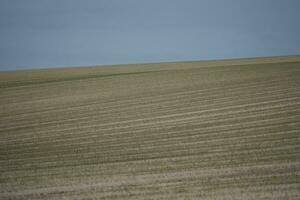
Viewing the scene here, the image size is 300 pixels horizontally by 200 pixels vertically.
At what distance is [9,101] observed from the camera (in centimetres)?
2525

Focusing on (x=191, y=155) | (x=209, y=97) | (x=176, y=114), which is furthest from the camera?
(x=209, y=97)

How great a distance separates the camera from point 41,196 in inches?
337

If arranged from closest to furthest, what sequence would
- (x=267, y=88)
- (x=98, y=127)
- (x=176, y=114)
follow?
1. (x=98, y=127)
2. (x=176, y=114)
3. (x=267, y=88)

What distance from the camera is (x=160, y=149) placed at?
11219mm

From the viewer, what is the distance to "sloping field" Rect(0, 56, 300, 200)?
8391mm

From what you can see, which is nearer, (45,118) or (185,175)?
(185,175)

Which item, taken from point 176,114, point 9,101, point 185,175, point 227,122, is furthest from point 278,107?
point 9,101

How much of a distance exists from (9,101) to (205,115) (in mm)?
16681

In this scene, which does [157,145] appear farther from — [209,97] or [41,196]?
[209,97]

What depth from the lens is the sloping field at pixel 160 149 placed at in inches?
330

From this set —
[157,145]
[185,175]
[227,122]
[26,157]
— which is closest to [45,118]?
[26,157]

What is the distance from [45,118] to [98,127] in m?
4.43

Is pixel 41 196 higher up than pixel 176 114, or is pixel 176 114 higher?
pixel 176 114

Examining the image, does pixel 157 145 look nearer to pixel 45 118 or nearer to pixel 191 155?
pixel 191 155
